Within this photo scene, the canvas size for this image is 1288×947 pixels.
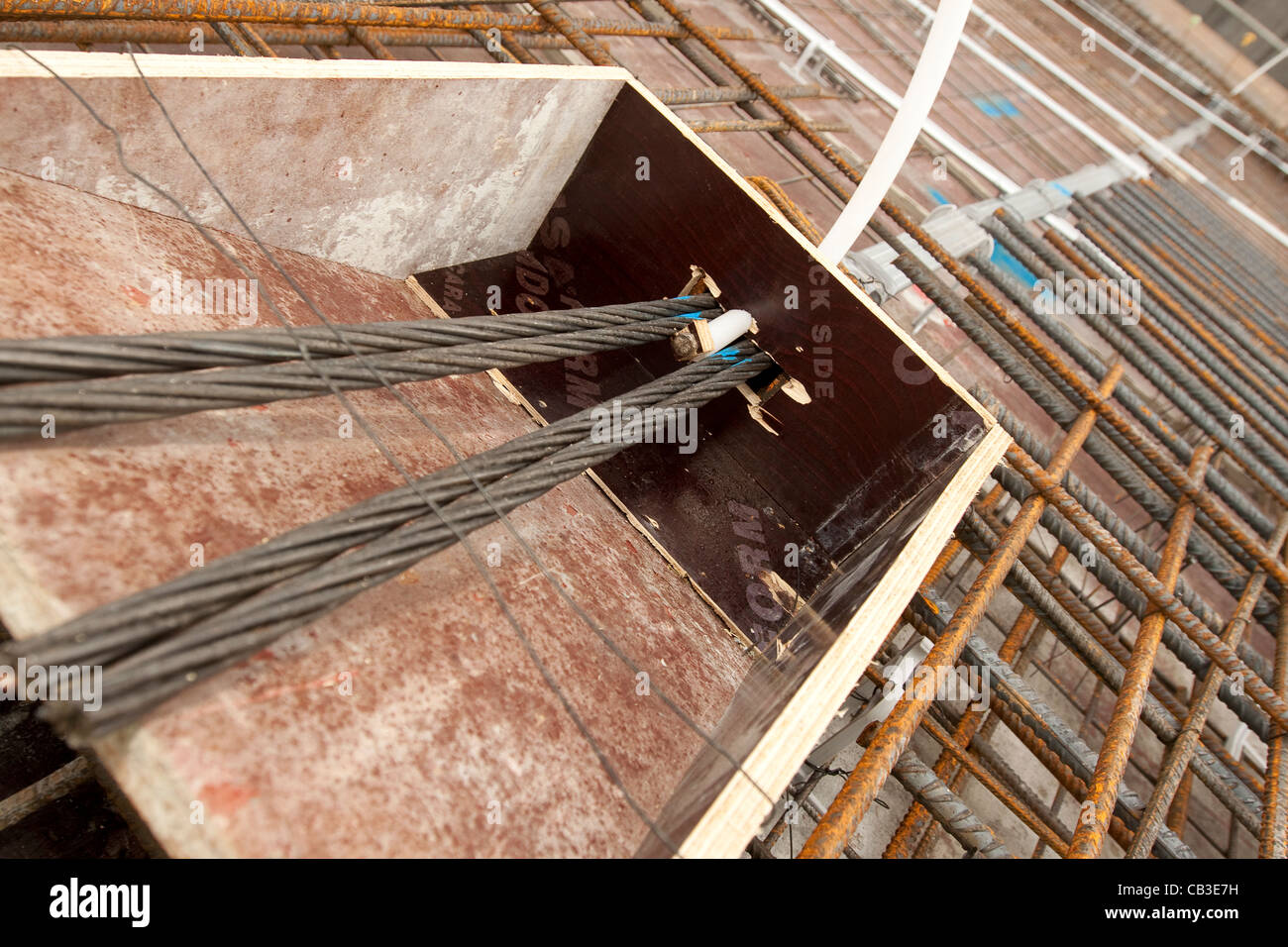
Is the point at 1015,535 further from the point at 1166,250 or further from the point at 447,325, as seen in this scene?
the point at 1166,250

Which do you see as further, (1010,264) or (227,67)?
(1010,264)

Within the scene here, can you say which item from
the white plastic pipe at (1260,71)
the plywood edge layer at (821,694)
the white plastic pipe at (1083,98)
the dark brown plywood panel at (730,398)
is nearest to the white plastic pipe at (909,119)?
the dark brown plywood panel at (730,398)

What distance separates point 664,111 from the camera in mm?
2209

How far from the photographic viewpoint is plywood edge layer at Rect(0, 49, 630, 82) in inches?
50.7

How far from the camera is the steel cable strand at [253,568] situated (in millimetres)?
889

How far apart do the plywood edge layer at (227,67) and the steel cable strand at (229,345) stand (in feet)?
1.60

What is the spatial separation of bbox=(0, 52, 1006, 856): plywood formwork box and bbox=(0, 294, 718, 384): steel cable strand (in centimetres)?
15

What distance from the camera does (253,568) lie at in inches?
41.7

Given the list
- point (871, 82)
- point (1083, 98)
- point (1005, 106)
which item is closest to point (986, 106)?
point (1005, 106)

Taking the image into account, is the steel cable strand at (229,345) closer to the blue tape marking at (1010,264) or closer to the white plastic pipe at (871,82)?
the blue tape marking at (1010,264)

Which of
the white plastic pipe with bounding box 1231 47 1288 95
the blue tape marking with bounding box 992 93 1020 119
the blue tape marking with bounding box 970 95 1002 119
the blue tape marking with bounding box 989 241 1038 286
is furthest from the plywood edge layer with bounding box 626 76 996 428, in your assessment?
the white plastic pipe with bounding box 1231 47 1288 95

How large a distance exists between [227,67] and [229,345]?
70 cm

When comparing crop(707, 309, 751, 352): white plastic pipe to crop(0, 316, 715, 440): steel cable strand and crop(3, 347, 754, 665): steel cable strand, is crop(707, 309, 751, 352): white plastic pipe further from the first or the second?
crop(3, 347, 754, 665): steel cable strand

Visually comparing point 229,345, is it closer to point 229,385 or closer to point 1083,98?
point 229,385
